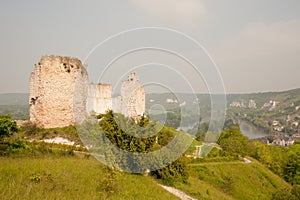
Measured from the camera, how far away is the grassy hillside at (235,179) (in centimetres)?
2234

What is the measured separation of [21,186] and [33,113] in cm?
1529

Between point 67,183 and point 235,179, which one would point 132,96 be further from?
point 235,179

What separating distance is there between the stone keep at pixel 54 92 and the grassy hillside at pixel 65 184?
9.53m

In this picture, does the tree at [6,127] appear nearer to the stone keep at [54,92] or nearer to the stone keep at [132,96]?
the stone keep at [132,96]

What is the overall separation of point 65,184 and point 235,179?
2257 centimetres

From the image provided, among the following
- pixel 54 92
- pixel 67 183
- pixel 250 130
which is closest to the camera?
pixel 67 183

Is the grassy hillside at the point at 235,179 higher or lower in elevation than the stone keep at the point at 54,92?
lower

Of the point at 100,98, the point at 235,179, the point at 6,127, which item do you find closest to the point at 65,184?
the point at 6,127

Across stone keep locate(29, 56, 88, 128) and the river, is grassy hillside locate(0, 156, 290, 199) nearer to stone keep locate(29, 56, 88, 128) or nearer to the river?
stone keep locate(29, 56, 88, 128)

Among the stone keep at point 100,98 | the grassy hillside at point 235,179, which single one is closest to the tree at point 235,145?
the grassy hillside at point 235,179

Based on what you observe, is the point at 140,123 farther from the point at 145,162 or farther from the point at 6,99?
the point at 6,99

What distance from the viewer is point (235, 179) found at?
1008 inches

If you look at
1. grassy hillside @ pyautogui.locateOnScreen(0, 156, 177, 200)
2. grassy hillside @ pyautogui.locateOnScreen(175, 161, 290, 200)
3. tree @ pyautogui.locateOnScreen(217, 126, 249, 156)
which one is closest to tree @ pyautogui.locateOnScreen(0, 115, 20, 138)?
grassy hillside @ pyautogui.locateOnScreen(0, 156, 177, 200)

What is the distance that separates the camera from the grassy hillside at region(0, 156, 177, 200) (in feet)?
18.3
